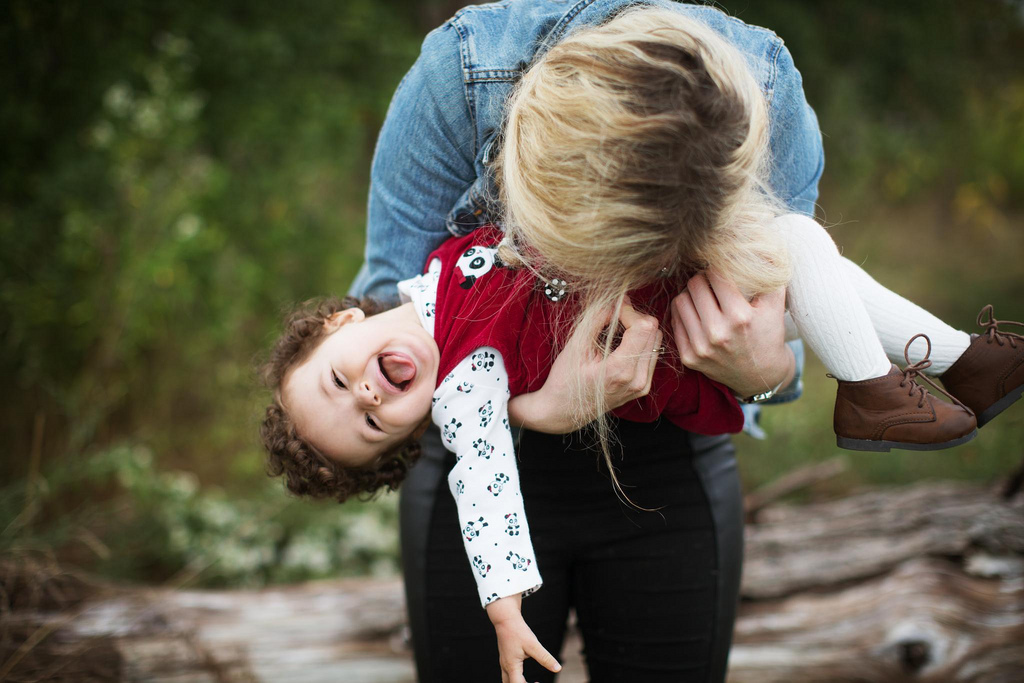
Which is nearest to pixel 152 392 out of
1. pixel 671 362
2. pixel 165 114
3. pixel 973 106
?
pixel 165 114

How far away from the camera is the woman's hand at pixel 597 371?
47.7 inches

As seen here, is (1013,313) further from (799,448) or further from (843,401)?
(843,401)

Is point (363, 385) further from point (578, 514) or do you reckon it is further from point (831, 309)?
point (831, 309)

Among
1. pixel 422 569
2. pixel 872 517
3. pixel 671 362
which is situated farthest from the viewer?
pixel 872 517

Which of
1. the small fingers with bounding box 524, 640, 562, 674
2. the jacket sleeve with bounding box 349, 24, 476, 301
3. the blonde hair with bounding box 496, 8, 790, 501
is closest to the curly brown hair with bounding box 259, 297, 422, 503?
the jacket sleeve with bounding box 349, 24, 476, 301

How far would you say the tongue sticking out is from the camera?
140 centimetres

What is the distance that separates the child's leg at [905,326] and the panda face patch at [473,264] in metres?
0.63

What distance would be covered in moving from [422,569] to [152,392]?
2.48 m

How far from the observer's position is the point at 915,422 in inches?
47.8

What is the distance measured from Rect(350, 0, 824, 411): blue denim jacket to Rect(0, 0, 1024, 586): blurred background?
0.79 meters

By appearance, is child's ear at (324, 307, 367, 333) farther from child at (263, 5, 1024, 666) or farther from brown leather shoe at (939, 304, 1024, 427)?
brown leather shoe at (939, 304, 1024, 427)

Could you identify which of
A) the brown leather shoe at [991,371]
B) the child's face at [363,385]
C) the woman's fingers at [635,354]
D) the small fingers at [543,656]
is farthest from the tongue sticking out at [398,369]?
the brown leather shoe at [991,371]

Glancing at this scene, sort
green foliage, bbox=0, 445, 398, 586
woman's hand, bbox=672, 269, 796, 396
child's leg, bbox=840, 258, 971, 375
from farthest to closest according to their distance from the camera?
green foliage, bbox=0, 445, 398, 586 < child's leg, bbox=840, 258, 971, 375 < woman's hand, bbox=672, 269, 796, 396

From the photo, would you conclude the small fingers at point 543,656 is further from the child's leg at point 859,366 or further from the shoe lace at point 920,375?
the shoe lace at point 920,375
